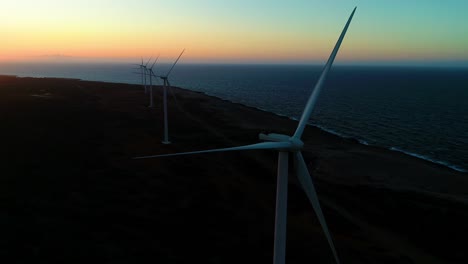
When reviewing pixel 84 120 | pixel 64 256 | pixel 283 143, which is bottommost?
pixel 64 256

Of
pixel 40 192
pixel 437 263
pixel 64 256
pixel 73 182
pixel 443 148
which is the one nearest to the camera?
pixel 64 256

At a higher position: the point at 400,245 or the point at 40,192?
the point at 40,192

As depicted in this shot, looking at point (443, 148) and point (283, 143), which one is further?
point (443, 148)

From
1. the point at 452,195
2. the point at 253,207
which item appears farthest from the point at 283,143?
the point at 452,195

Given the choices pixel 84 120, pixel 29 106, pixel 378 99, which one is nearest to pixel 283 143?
pixel 84 120

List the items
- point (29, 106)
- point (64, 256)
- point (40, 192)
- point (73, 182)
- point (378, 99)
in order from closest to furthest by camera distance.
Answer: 1. point (64, 256)
2. point (40, 192)
3. point (73, 182)
4. point (29, 106)
5. point (378, 99)

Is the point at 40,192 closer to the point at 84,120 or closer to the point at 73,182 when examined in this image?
the point at 73,182
